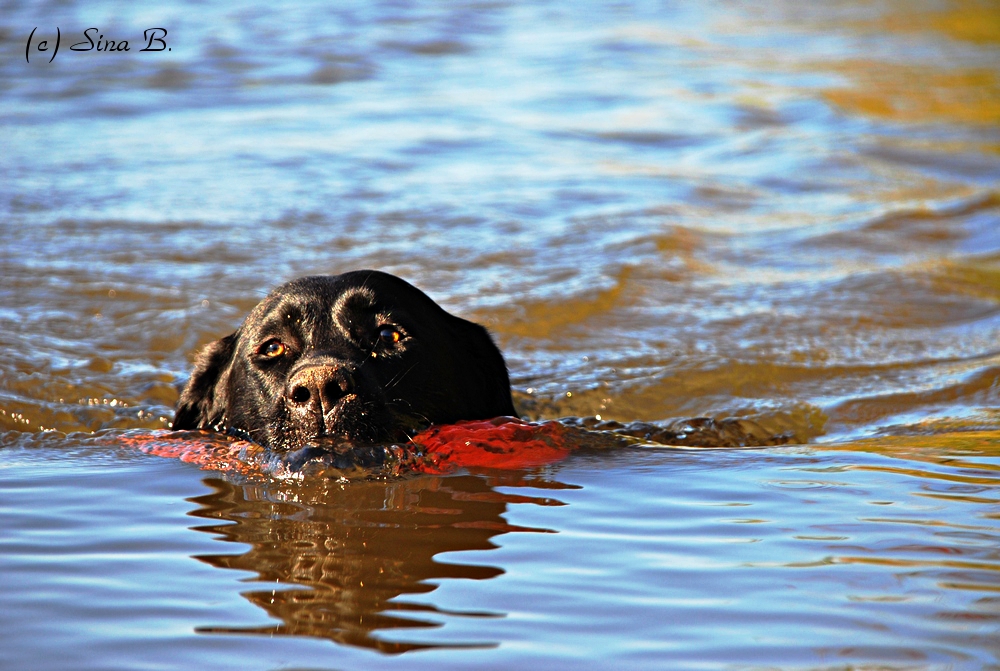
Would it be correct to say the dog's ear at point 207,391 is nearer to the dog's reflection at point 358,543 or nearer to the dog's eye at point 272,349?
the dog's eye at point 272,349

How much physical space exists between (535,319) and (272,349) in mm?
3126

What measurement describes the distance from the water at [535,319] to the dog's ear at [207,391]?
39 centimetres

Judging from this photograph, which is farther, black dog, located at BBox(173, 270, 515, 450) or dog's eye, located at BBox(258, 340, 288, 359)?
dog's eye, located at BBox(258, 340, 288, 359)

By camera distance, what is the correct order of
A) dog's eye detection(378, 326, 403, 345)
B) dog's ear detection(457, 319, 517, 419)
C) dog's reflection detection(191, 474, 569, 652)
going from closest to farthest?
dog's reflection detection(191, 474, 569, 652)
dog's eye detection(378, 326, 403, 345)
dog's ear detection(457, 319, 517, 419)

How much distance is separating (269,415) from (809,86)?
1285cm

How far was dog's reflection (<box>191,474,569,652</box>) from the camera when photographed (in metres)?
2.94

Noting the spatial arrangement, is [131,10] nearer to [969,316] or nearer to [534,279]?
[534,279]

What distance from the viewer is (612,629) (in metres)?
2.89

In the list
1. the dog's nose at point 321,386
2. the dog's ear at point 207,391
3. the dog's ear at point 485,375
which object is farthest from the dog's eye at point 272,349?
the dog's ear at point 485,375

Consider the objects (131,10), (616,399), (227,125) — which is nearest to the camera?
(616,399)

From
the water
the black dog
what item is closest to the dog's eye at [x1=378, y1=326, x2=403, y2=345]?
A: the black dog

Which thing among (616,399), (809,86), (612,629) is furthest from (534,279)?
(809,86)

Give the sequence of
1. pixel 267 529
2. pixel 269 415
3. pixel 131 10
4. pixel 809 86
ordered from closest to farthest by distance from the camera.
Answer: pixel 267 529
pixel 269 415
pixel 809 86
pixel 131 10

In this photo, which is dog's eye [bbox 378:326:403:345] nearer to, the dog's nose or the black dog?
the black dog
